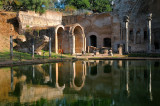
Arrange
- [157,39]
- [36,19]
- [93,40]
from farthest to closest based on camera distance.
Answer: [93,40] → [36,19] → [157,39]

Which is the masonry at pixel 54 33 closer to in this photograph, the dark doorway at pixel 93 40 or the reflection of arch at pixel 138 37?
the dark doorway at pixel 93 40

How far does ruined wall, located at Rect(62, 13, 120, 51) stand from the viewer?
2780 centimetres

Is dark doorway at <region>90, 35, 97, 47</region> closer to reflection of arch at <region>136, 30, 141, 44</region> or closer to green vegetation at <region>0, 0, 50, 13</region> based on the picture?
reflection of arch at <region>136, 30, 141, 44</region>

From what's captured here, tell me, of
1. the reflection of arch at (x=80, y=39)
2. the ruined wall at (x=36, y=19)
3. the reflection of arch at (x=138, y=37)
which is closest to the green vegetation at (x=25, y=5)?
the ruined wall at (x=36, y=19)

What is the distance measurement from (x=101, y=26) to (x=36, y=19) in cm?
1072

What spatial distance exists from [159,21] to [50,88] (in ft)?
80.6

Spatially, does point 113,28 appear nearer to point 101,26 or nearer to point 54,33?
point 101,26

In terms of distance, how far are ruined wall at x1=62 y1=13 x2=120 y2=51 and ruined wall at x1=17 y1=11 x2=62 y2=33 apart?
3062mm

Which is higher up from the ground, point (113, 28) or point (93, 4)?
point (93, 4)

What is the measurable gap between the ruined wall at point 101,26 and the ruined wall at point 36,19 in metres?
3.06

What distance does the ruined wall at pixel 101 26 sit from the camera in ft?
91.2

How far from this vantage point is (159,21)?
85.1 feet

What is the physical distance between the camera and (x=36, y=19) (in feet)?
88.6

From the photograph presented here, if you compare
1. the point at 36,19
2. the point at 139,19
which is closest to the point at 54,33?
the point at 36,19
